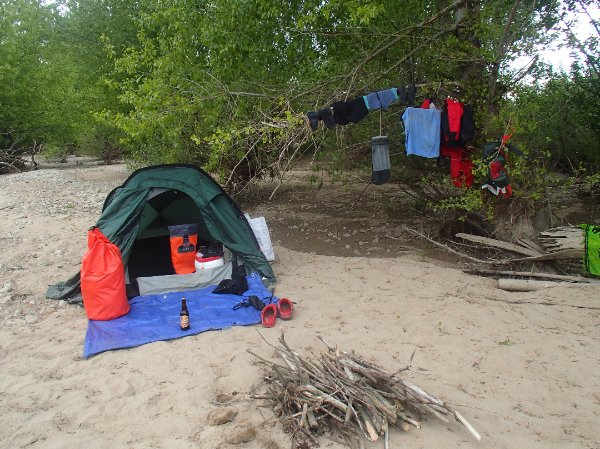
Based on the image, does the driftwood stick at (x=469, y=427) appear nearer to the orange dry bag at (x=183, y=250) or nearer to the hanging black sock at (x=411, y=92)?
the orange dry bag at (x=183, y=250)

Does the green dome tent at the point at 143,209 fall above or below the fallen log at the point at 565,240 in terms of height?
above

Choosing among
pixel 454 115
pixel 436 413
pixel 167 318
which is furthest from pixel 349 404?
pixel 454 115

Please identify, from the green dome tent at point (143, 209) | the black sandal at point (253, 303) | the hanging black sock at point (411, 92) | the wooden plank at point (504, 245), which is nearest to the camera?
the black sandal at point (253, 303)

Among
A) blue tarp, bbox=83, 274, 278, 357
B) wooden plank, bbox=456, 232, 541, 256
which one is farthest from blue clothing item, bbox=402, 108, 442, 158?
blue tarp, bbox=83, 274, 278, 357

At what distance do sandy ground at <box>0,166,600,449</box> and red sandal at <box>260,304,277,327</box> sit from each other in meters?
0.13

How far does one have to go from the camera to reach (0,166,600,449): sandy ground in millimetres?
2975

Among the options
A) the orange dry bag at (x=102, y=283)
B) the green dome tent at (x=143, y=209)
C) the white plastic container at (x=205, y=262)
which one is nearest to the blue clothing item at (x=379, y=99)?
the green dome tent at (x=143, y=209)

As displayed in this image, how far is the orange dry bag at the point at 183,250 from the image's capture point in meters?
5.78

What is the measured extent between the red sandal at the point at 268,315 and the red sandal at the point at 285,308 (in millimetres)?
116

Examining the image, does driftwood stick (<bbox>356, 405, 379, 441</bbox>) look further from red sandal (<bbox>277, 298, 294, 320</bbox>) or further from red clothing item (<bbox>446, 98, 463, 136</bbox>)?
red clothing item (<bbox>446, 98, 463, 136</bbox>)

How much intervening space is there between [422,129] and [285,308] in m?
2.92

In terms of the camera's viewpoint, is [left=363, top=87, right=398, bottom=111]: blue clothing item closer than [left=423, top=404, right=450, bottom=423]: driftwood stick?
No

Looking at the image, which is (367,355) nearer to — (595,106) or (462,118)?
(462,118)

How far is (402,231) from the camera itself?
342 inches
